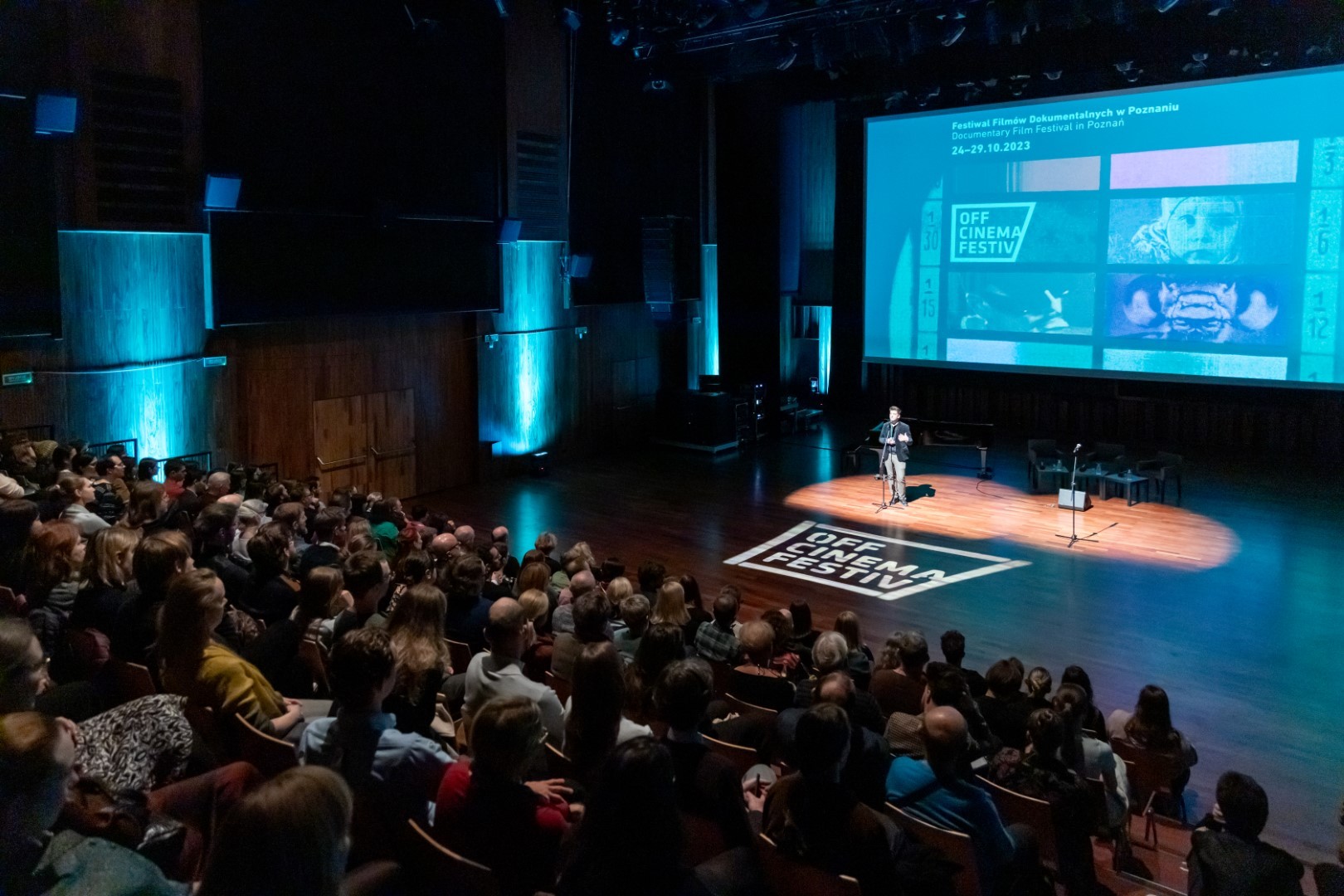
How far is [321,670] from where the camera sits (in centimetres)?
430

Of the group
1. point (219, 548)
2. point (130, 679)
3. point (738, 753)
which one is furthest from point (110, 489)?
point (738, 753)

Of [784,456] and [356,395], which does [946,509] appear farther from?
[356,395]

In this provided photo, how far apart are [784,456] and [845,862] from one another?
12.3m

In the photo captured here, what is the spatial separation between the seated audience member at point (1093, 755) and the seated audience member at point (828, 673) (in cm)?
70

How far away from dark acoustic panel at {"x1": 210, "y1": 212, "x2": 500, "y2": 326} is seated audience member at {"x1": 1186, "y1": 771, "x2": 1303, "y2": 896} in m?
9.57

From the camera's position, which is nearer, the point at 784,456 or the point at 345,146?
the point at 345,146

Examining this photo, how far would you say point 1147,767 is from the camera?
4.70 m

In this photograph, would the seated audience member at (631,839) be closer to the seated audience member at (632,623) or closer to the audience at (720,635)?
the seated audience member at (632,623)

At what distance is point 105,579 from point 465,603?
1523mm

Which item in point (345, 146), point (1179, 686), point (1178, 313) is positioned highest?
point (345, 146)

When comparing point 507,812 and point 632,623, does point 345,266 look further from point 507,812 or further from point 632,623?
point 507,812

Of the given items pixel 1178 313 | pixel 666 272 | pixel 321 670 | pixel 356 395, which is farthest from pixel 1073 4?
pixel 321 670

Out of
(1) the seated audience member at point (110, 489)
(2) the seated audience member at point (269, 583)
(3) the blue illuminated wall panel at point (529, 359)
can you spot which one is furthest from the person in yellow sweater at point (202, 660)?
(3) the blue illuminated wall panel at point (529, 359)

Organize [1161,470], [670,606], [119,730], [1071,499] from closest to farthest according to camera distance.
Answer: [119,730], [670,606], [1071,499], [1161,470]
